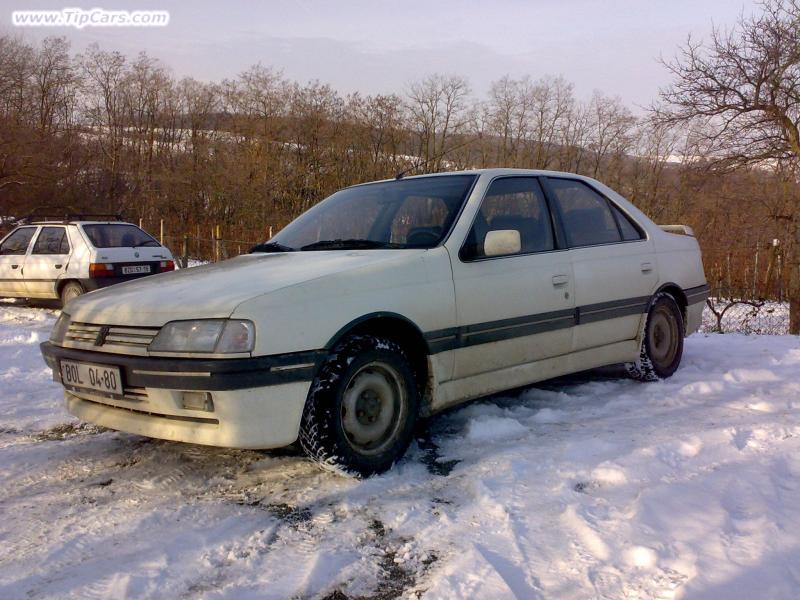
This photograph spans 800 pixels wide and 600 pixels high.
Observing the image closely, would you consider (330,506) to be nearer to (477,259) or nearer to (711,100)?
(477,259)

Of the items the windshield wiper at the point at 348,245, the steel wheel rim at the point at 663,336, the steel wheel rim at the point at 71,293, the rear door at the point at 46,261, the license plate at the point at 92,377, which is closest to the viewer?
the license plate at the point at 92,377

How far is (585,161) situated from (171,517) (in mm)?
31251

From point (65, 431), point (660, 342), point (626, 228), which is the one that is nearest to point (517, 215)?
point (626, 228)

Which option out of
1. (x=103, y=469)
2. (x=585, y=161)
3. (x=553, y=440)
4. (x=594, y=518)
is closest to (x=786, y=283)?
(x=553, y=440)

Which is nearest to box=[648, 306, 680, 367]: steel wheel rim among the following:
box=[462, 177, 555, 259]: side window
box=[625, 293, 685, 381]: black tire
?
box=[625, 293, 685, 381]: black tire

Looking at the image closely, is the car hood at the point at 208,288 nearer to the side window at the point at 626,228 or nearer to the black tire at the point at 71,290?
the side window at the point at 626,228

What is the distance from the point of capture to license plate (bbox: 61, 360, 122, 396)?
9.93ft

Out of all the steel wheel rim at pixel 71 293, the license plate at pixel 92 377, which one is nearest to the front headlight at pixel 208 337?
the license plate at pixel 92 377

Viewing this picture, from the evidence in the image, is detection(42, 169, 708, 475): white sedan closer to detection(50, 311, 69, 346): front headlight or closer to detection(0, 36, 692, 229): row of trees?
detection(50, 311, 69, 346): front headlight

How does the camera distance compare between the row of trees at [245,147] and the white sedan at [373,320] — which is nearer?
the white sedan at [373,320]

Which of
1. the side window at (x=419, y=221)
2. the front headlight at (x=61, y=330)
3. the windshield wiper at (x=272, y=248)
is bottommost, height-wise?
the front headlight at (x=61, y=330)

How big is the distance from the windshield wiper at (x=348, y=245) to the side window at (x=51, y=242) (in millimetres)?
7236

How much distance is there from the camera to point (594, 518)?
259 centimetres

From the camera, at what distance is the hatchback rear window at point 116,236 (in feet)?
31.8
